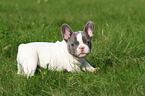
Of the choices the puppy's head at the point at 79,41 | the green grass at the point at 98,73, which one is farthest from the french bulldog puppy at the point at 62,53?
the green grass at the point at 98,73

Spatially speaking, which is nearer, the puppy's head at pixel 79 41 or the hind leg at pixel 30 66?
the puppy's head at pixel 79 41

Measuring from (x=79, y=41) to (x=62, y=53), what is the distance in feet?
1.41

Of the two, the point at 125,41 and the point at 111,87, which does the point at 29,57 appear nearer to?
the point at 111,87

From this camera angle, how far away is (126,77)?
2787mm

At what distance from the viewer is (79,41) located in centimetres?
307

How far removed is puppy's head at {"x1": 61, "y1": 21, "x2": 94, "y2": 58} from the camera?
3.04m

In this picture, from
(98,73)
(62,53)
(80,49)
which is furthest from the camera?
(62,53)

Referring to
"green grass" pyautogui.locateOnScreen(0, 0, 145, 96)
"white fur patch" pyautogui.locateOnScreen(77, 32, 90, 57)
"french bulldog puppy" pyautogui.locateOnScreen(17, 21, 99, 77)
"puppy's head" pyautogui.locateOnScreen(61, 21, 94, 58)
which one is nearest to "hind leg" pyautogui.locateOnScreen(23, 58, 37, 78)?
"french bulldog puppy" pyautogui.locateOnScreen(17, 21, 99, 77)

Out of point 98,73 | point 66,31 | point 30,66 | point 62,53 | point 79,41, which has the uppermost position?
point 66,31

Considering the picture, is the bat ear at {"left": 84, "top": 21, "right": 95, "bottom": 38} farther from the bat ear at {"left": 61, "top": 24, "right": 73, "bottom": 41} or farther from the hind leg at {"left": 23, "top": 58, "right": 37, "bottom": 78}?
the hind leg at {"left": 23, "top": 58, "right": 37, "bottom": 78}

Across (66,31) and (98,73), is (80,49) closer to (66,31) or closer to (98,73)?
(66,31)

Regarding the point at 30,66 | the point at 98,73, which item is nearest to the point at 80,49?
the point at 98,73

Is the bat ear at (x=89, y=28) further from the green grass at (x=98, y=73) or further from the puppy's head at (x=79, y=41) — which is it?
the green grass at (x=98, y=73)

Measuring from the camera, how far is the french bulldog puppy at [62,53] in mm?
3094
